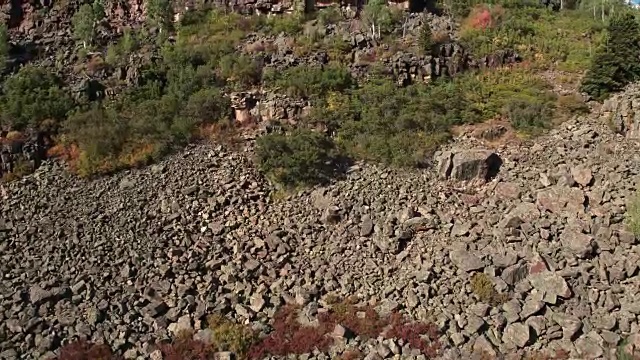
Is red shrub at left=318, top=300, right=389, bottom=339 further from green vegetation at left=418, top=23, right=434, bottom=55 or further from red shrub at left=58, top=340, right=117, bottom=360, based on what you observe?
green vegetation at left=418, top=23, right=434, bottom=55

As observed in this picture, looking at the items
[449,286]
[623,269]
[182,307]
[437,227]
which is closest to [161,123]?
[182,307]

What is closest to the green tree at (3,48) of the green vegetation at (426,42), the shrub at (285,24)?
the shrub at (285,24)

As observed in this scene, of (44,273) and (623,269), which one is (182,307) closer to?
(44,273)

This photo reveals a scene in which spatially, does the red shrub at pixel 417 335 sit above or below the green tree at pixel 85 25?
below

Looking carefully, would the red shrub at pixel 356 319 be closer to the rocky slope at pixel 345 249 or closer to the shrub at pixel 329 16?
the rocky slope at pixel 345 249

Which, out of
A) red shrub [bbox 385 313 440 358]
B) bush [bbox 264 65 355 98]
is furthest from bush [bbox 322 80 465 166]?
red shrub [bbox 385 313 440 358]
